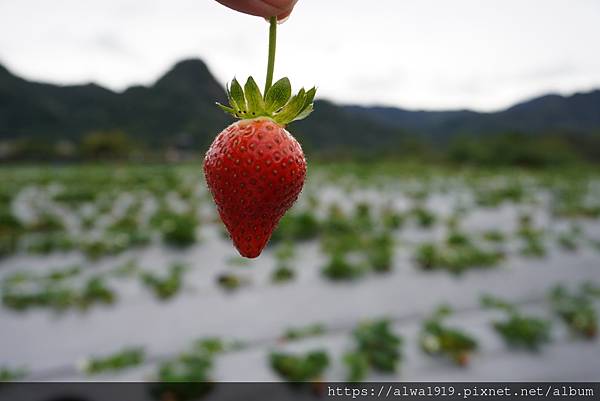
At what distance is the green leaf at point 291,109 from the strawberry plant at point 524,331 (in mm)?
2827

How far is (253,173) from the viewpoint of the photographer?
616 mm

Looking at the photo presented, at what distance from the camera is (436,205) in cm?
624

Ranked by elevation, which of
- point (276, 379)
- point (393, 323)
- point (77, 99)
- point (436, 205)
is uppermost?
point (77, 99)

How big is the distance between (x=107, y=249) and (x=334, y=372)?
246cm

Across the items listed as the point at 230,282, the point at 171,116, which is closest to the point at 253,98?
the point at 230,282

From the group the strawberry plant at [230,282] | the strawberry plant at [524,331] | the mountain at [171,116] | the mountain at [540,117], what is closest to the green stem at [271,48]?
the strawberry plant at [524,331]

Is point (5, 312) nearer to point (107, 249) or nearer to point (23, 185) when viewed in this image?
point (107, 249)

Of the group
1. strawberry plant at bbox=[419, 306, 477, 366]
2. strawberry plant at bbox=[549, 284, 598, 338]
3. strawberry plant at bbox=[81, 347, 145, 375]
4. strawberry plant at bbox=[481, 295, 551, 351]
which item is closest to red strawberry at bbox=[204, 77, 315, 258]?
strawberry plant at bbox=[81, 347, 145, 375]

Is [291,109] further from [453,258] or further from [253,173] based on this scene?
[453,258]

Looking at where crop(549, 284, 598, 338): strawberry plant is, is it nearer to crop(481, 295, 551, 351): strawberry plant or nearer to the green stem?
crop(481, 295, 551, 351): strawberry plant

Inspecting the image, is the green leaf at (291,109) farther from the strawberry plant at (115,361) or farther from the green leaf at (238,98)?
the strawberry plant at (115,361)

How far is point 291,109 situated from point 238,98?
67mm

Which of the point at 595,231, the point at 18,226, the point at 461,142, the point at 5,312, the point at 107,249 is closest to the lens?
the point at 5,312

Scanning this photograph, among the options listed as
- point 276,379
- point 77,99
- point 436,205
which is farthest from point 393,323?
point 77,99
